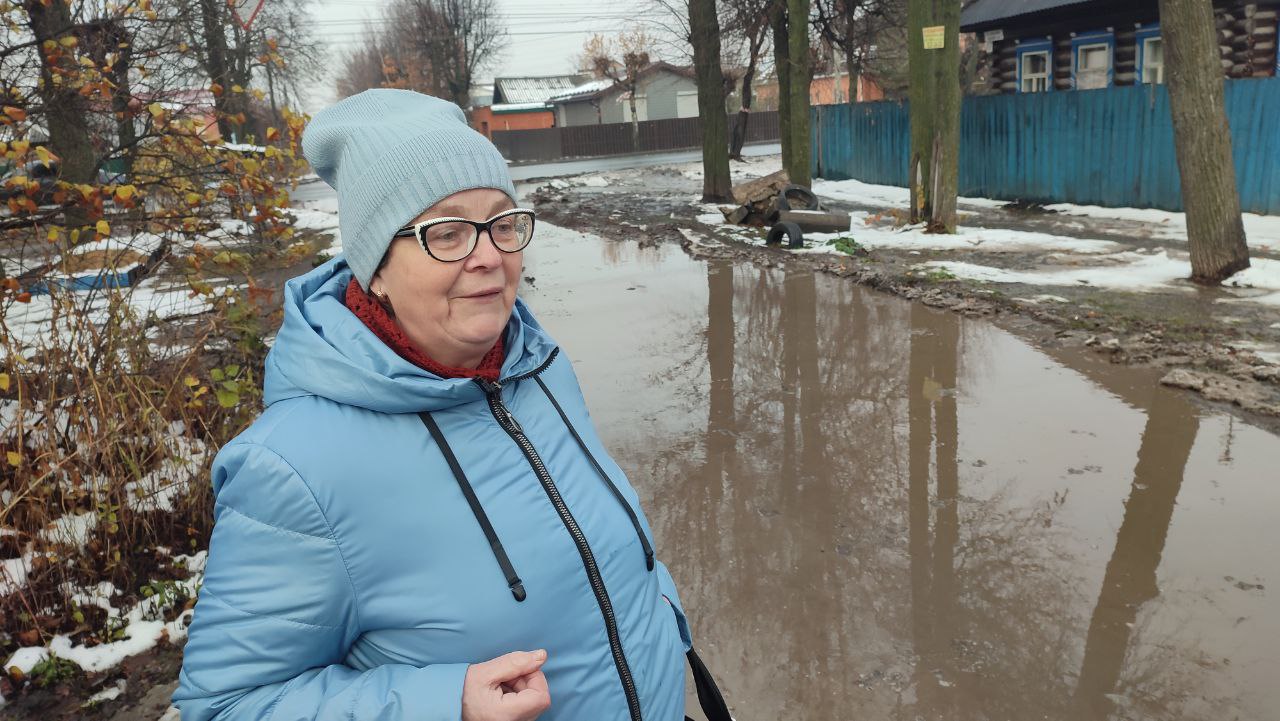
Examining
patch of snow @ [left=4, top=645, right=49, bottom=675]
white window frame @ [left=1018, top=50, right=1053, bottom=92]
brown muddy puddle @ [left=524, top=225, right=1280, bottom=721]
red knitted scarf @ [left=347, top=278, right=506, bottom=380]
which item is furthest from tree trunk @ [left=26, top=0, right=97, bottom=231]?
white window frame @ [left=1018, top=50, right=1053, bottom=92]

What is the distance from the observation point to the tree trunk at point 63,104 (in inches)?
187

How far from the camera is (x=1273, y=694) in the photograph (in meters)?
2.97

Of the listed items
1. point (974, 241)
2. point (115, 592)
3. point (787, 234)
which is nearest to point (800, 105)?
point (787, 234)

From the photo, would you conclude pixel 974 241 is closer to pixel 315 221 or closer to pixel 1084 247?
pixel 1084 247

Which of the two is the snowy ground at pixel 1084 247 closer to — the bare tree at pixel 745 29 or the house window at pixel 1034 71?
the house window at pixel 1034 71

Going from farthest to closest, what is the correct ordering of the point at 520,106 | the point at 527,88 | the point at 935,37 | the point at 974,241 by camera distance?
the point at 527,88 < the point at 520,106 < the point at 935,37 < the point at 974,241

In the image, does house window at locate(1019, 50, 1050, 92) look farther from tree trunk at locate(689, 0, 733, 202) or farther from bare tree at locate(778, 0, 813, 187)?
tree trunk at locate(689, 0, 733, 202)

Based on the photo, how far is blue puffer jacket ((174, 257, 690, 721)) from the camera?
1356mm

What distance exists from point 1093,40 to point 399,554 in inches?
799

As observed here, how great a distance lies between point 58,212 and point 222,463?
12.7 ft

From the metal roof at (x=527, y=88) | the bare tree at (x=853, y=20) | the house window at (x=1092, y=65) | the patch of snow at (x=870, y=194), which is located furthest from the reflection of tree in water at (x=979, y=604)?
the metal roof at (x=527, y=88)

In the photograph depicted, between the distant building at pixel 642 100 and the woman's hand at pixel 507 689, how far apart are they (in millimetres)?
56497

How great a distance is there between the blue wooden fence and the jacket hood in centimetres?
1431

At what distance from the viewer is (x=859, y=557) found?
13.2 feet
